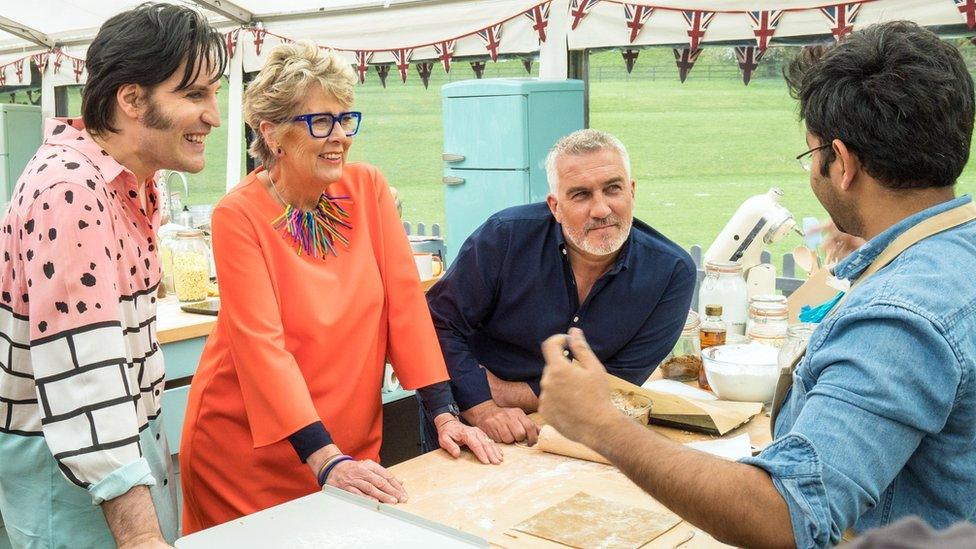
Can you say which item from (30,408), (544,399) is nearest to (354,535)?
(544,399)

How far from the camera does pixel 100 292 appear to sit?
151cm

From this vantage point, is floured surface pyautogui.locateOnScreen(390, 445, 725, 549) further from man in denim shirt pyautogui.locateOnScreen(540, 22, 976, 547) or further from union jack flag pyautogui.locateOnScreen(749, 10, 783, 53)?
union jack flag pyautogui.locateOnScreen(749, 10, 783, 53)

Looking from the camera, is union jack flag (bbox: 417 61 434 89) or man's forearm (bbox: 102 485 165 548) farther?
union jack flag (bbox: 417 61 434 89)

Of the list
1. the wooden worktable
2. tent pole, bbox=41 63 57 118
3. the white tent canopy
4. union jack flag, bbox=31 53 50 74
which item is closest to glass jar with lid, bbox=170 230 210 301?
the white tent canopy

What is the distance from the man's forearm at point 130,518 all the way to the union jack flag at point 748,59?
140 inches

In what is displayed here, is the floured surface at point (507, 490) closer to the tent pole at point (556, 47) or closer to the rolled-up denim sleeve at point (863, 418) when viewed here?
the rolled-up denim sleeve at point (863, 418)

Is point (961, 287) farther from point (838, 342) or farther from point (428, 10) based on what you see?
point (428, 10)

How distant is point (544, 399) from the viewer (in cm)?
140

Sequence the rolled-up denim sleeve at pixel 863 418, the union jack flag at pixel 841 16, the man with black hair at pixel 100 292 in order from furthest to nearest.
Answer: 1. the union jack flag at pixel 841 16
2. the man with black hair at pixel 100 292
3. the rolled-up denim sleeve at pixel 863 418

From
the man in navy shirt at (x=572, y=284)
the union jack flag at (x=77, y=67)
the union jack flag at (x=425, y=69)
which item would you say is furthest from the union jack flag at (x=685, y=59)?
the union jack flag at (x=77, y=67)

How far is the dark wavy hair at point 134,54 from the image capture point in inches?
66.8

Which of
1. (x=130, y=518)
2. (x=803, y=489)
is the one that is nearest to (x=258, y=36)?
→ (x=130, y=518)

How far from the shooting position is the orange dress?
202 centimetres

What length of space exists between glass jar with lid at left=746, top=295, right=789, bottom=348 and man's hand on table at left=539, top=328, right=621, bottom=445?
57.5 inches
